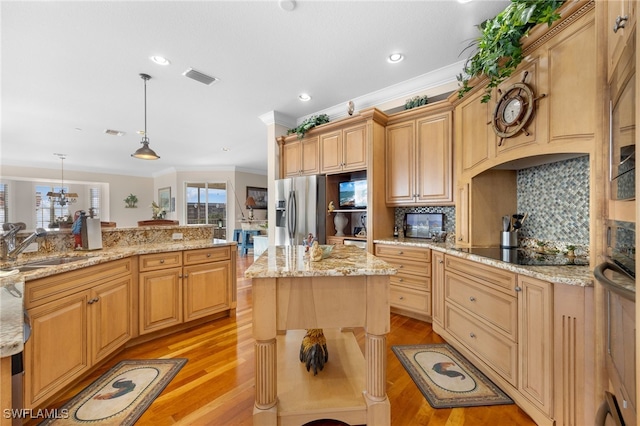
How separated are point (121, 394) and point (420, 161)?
11.3 feet

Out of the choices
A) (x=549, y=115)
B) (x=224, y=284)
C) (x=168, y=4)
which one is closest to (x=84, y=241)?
(x=224, y=284)

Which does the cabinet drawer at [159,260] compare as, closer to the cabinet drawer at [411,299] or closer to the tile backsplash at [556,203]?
the cabinet drawer at [411,299]

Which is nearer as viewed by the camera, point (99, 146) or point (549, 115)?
point (549, 115)

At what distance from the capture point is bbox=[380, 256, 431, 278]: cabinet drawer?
2.75 meters

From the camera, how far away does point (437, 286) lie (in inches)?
99.7

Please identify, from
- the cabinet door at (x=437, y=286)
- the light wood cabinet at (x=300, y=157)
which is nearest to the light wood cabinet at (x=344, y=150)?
the light wood cabinet at (x=300, y=157)

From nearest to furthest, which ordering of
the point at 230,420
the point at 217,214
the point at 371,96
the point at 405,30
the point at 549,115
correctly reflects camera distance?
the point at 230,420 < the point at 549,115 < the point at 405,30 < the point at 371,96 < the point at 217,214

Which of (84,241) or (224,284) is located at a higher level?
(84,241)

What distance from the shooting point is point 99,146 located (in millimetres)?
5812

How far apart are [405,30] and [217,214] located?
25.8 feet

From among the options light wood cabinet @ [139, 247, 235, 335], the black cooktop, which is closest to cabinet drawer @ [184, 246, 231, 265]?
light wood cabinet @ [139, 247, 235, 335]

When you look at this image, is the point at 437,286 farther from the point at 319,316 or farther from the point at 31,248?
the point at 31,248

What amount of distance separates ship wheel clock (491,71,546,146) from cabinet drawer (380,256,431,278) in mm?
1378

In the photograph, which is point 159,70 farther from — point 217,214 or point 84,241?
point 217,214
